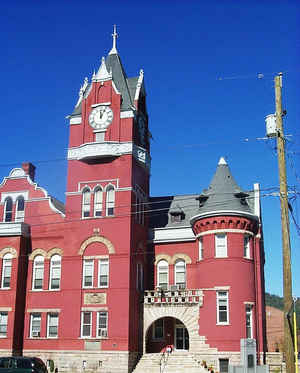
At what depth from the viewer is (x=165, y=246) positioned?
4197 centimetres

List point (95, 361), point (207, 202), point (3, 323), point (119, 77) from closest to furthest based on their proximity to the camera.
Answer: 1. point (95, 361)
2. point (3, 323)
3. point (207, 202)
4. point (119, 77)

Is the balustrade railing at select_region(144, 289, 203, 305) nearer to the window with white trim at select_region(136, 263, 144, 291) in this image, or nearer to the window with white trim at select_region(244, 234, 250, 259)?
the window with white trim at select_region(136, 263, 144, 291)

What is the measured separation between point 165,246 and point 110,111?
11.3 meters

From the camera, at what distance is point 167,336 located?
1570 inches

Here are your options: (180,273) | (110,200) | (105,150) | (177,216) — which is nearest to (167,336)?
(180,273)

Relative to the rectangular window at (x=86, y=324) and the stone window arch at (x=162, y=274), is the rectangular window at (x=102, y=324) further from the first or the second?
the stone window arch at (x=162, y=274)

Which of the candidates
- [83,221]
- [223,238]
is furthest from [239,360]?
[83,221]

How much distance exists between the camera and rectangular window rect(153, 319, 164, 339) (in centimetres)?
4025

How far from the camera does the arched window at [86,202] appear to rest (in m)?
39.7

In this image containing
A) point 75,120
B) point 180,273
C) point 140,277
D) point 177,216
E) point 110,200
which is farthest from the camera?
point 177,216

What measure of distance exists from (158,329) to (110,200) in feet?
34.2

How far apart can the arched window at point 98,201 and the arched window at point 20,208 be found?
260 inches

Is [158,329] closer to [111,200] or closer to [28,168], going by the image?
[111,200]

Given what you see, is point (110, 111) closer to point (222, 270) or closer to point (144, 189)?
point (144, 189)
